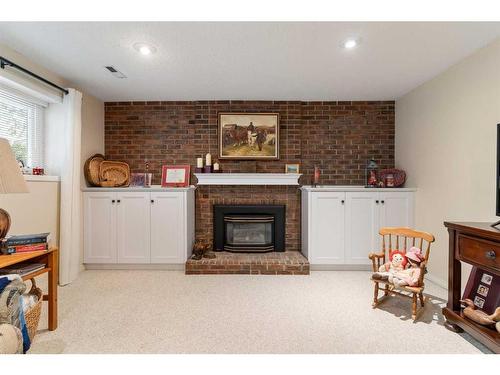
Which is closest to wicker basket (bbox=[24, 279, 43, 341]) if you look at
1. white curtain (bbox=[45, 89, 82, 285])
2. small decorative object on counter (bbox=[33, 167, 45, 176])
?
white curtain (bbox=[45, 89, 82, 285])

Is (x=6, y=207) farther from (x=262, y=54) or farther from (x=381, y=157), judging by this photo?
(x=381, y=157)

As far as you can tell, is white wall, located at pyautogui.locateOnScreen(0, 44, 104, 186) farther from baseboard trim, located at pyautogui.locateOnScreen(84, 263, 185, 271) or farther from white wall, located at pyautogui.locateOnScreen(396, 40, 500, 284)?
white wall, located at pyautogui.locateOnScreen(396, 40, 500, 284)

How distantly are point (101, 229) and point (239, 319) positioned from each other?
2.33 m

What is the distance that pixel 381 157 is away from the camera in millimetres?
3930

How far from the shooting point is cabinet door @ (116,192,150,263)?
11.3ft

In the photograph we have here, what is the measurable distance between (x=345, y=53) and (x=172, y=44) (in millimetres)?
1558

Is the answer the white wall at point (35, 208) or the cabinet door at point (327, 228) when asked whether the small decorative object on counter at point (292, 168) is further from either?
the white wall at point (35, 208)

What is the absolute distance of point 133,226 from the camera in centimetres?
346

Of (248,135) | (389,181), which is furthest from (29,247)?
(389,181)

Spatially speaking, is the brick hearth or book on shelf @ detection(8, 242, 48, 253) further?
the brick hearth

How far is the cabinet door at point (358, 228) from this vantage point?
3.42 meters

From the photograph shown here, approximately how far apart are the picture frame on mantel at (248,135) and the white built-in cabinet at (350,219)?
950 mm

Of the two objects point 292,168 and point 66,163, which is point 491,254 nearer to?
point 292,168

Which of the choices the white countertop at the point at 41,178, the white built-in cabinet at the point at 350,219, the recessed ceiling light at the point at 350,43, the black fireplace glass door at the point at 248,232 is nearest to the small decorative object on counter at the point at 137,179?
the white countertop at the point at 41,178
